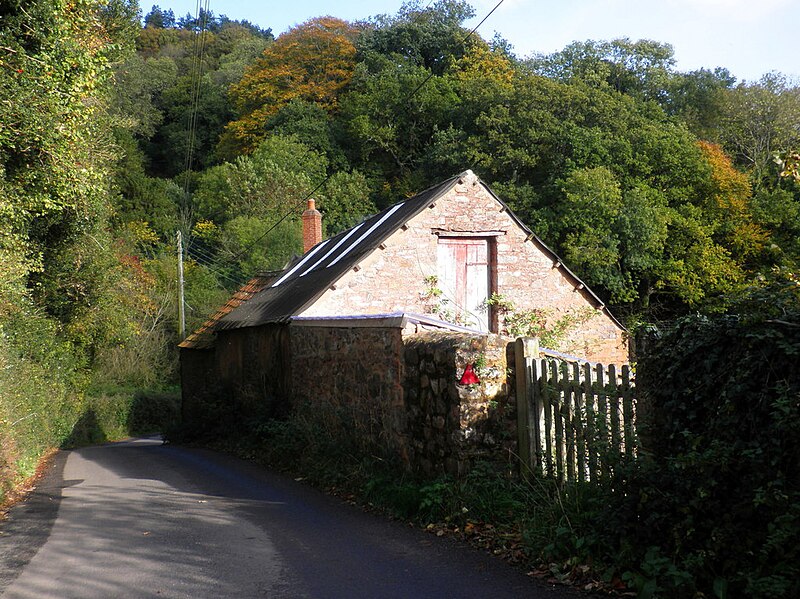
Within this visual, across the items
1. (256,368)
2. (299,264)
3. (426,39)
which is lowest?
(256,368)

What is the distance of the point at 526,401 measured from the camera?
26.9 feet

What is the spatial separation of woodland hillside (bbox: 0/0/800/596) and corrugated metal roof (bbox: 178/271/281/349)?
8.11ft

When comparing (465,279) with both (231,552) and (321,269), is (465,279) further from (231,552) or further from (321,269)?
(231,552)

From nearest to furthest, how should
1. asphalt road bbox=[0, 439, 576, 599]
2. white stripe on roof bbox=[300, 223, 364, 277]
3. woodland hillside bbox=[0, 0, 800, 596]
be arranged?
asphalt road bbox=[0, 439, 576, 599] < woodland hillside bbox=[0, 0, 800, 596] < white stripe on roof bbox=[300, 223, 364, 277]

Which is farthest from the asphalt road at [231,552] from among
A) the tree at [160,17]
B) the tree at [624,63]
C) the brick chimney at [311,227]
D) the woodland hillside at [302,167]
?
the tree at [160,17]

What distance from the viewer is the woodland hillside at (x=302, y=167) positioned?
14.5m

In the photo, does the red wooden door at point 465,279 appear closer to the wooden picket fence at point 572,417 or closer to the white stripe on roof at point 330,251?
the white stripe on roof at point 330,251

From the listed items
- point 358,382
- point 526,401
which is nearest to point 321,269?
point 358,382

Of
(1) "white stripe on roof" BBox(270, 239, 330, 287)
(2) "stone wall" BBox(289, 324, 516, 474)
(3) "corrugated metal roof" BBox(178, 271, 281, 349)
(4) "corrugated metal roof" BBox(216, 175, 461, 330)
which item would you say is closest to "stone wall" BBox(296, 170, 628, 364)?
(4) "corrugated metal roof" BBox(216, 175, 461, 330)

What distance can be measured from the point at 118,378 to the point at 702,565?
4233cm

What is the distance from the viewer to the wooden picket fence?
6.67 m

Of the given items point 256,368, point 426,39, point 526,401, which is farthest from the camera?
point 426,39

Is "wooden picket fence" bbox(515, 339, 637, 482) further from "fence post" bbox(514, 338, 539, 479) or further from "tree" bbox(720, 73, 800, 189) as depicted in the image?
"tree" bbox(720, 73, 800, 189)

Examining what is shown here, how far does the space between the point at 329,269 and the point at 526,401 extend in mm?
12552
